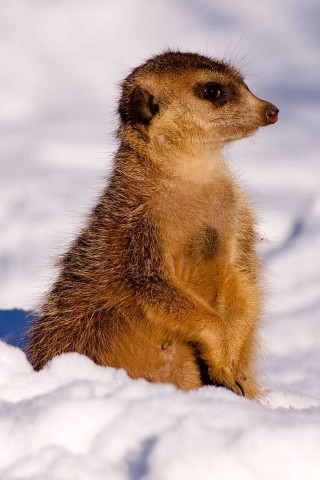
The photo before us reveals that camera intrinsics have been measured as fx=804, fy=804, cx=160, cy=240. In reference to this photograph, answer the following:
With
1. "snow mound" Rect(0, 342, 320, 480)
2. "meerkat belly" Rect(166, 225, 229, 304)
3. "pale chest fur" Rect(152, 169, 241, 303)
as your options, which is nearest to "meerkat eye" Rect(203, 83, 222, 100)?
"pale chest fur" Rect(152, 169, 241, 303)

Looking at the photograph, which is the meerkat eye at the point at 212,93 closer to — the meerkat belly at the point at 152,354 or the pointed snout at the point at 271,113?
the pointed snout at the point at 271,113

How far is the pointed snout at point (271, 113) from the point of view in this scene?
481 cm

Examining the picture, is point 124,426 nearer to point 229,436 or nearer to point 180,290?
point 229,436

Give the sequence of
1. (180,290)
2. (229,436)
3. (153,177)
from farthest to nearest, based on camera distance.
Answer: (153,177) → (180,290) → (229,436)

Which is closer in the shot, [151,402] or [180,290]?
[151,402]

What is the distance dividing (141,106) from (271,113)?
78cm

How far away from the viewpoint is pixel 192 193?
446 cm

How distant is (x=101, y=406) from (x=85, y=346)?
5.27ft

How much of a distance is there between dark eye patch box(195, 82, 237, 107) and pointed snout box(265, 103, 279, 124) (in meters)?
0.22

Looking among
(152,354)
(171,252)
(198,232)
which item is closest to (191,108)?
(198,232)

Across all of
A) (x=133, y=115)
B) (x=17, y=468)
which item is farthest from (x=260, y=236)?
(x=17, y=468)

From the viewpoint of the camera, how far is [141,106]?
4730 millimetres

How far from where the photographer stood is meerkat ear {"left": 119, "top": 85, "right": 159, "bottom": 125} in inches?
186

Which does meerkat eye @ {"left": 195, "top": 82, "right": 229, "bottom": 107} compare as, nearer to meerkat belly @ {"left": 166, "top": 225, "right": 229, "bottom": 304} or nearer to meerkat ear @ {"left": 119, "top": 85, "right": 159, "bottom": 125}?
meerkat ear @ {"left": 119, "top": 85, "right": 159, "bottom": 125}
